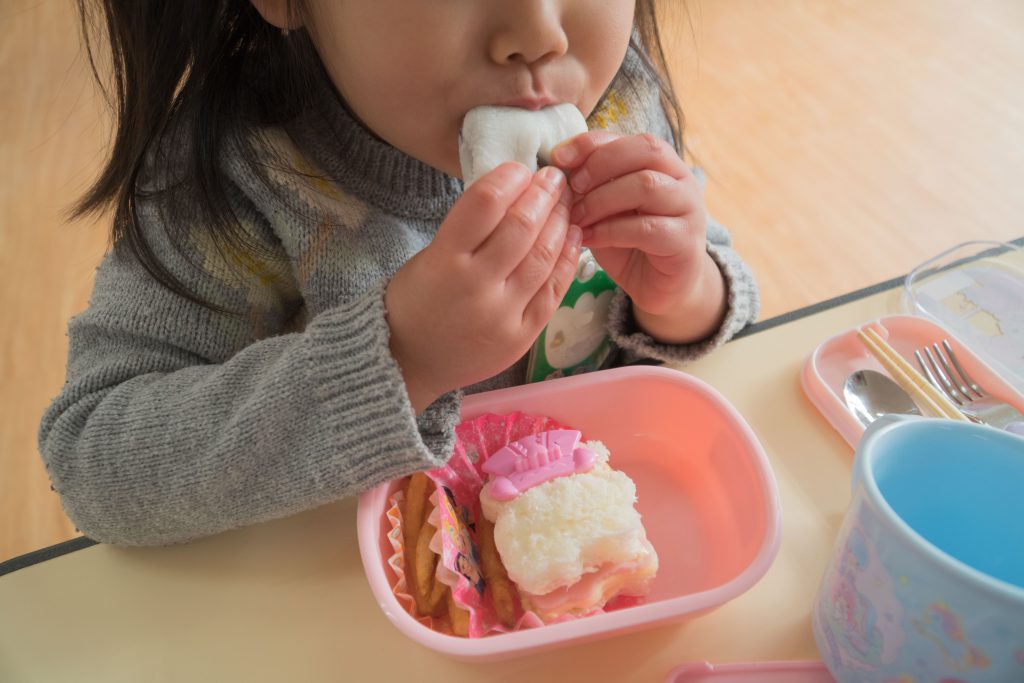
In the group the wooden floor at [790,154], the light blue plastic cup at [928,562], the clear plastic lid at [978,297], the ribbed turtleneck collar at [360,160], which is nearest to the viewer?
the light blue plastic cup at [928,562]

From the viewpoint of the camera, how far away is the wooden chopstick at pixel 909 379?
65 centimetres

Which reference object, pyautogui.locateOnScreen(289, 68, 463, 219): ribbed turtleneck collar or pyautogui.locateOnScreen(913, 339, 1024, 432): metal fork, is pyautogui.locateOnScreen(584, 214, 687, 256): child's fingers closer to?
pyautogui.locateOnScreen(289, 68, 463, 219): ribbed turtleneck collar

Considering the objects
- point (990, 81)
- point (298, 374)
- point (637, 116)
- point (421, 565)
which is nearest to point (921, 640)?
point (421, 565)

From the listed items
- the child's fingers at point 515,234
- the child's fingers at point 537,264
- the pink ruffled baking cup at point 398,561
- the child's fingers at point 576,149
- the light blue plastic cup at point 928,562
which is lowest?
the pink ruffled baking cup at point 398,561

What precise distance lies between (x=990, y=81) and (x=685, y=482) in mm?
1424

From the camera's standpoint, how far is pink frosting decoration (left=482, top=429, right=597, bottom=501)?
595 mm

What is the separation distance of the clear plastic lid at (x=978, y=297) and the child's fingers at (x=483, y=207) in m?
0.58

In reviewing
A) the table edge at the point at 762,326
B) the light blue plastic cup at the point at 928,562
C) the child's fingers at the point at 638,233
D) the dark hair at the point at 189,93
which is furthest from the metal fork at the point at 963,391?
the dark hair at the point at 189,93

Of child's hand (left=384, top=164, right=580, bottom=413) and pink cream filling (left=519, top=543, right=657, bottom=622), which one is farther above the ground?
child's hand (left=384, top=164, right=580, bottom=413)

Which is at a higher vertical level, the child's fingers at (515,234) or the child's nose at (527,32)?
the child's nose at (527,32)

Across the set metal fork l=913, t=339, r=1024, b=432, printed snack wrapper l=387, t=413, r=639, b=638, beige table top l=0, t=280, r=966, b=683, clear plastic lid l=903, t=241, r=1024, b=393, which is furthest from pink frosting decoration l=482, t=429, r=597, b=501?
clear plastic lid l=903, t=241, r=1024, b=393

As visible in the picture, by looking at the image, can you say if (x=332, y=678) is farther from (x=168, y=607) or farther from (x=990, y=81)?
Answer: (x=990, y=81)

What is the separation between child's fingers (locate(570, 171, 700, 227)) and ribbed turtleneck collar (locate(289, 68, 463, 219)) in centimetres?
21

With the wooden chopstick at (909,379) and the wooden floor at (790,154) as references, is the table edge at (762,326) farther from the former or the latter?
the wooden floor at (790,154)
